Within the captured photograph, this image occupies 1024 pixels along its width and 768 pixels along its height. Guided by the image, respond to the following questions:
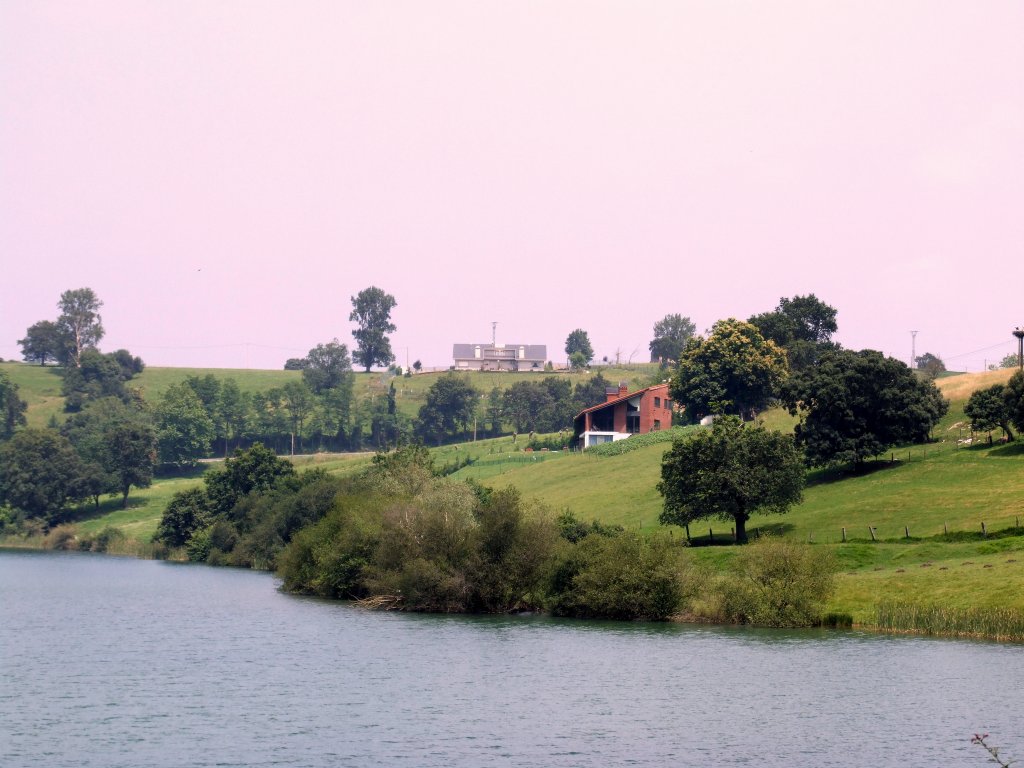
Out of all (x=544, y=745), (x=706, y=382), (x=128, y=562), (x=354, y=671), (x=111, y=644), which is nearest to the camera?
(x=544, y=745)

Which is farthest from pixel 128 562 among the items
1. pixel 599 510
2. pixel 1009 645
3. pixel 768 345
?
pixel 1009 645

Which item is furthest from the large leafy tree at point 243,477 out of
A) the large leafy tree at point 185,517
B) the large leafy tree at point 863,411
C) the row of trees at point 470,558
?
the large leafy tree at point 863,411

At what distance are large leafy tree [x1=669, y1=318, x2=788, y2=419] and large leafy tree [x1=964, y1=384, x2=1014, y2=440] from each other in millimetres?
47447

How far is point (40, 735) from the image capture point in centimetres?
4997

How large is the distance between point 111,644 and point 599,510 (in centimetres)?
6471

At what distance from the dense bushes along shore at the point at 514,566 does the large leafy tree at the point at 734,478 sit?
1224 centimetres

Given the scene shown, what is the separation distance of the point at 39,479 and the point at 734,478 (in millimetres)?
131906

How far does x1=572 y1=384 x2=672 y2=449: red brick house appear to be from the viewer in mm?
185625

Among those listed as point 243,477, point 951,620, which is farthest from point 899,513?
point 243,477

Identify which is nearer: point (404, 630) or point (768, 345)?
point (404, 630)

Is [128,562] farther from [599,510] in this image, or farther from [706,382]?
[706,382]

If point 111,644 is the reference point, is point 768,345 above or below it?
above

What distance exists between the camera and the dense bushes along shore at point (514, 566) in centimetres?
7944

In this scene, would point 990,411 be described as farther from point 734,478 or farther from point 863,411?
point 734,478
